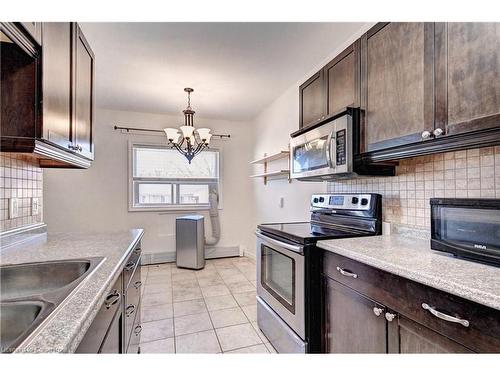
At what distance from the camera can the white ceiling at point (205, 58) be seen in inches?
81.4

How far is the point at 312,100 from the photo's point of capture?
2.24 m

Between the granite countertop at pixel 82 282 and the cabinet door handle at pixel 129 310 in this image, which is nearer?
the granite countertop at pixel 82 282

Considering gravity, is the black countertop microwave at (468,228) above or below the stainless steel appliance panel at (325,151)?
below

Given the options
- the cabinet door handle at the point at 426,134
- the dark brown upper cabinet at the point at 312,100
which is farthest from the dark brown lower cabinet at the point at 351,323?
the dark brown upper cabinet at the point at 312,100

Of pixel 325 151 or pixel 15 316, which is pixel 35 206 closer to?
pixel 15 316

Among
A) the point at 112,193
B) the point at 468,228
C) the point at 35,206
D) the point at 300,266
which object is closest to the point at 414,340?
the point at 468,228

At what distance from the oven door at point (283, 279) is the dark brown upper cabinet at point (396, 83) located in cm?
86

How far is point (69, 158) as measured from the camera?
1.47 m

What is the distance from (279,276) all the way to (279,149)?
2.06 metres

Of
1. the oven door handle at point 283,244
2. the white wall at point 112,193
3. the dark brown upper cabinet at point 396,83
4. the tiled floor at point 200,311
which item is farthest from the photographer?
the white wall at point 112,193

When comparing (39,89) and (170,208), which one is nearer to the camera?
(39,89)

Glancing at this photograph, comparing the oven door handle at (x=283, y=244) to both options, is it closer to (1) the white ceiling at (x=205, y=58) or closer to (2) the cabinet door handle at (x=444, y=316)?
(2) the cabinet door handle at (x=444, y=316)

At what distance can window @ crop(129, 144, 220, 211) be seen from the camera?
426 centimetres
